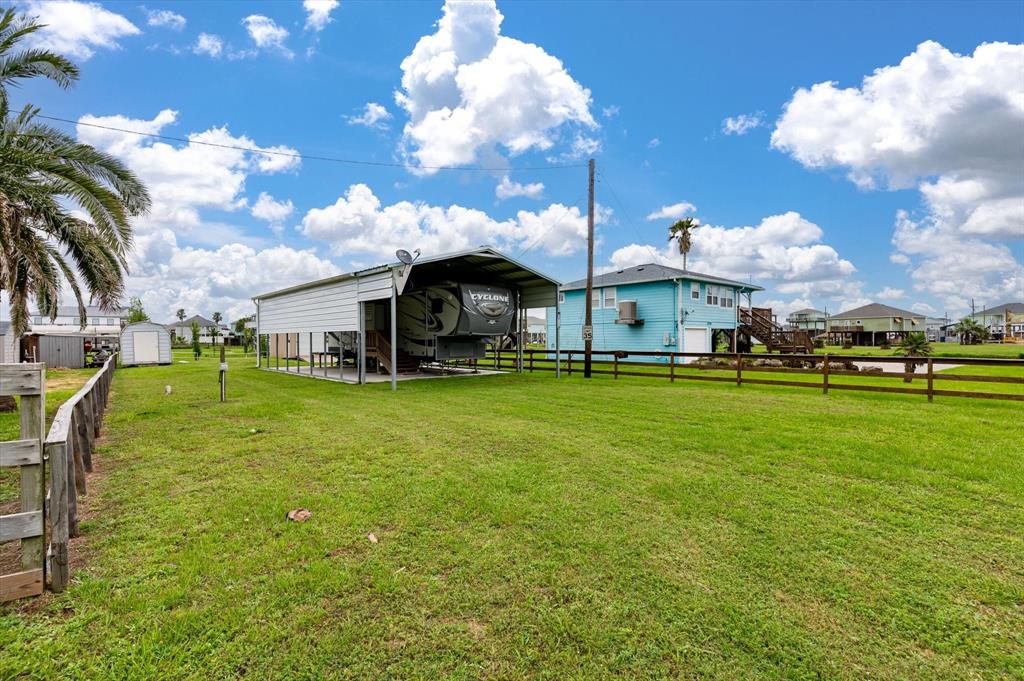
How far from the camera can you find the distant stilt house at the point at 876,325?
62156 mm

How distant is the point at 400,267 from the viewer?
1281 cm

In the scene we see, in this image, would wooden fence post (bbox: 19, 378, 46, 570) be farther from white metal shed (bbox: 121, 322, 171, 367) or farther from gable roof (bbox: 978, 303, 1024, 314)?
gable roof (bbox: 978, 303, 1024, 314)

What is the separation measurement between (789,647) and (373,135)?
19.8 metres

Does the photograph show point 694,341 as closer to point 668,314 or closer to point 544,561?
point 668,314

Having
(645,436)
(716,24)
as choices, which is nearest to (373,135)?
(716,24)

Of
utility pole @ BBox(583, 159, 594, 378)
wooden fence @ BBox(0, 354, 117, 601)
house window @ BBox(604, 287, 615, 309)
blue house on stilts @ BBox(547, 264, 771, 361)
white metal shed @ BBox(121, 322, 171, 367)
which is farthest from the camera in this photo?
house window @ BBox(604, 287, 615, 309)

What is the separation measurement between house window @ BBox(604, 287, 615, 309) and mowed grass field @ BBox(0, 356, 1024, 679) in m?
19.9

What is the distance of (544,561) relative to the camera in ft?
10.3

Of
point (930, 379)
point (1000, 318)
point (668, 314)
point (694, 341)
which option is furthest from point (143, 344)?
point (1000, 318)

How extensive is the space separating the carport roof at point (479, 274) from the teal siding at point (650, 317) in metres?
7.34

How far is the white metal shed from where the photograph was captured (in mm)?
24531

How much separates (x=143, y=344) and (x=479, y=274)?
19.9 m

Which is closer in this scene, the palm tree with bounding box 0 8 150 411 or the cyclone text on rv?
the palm tree with bounding box 0 8 150 411

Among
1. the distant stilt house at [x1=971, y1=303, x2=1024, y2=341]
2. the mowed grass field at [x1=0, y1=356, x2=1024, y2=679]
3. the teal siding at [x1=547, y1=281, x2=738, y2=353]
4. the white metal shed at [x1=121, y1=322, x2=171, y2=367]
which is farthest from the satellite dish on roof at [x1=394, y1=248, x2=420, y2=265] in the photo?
the distant stilt house at [x1=971, y1=303, x2=1024, y2=341]
